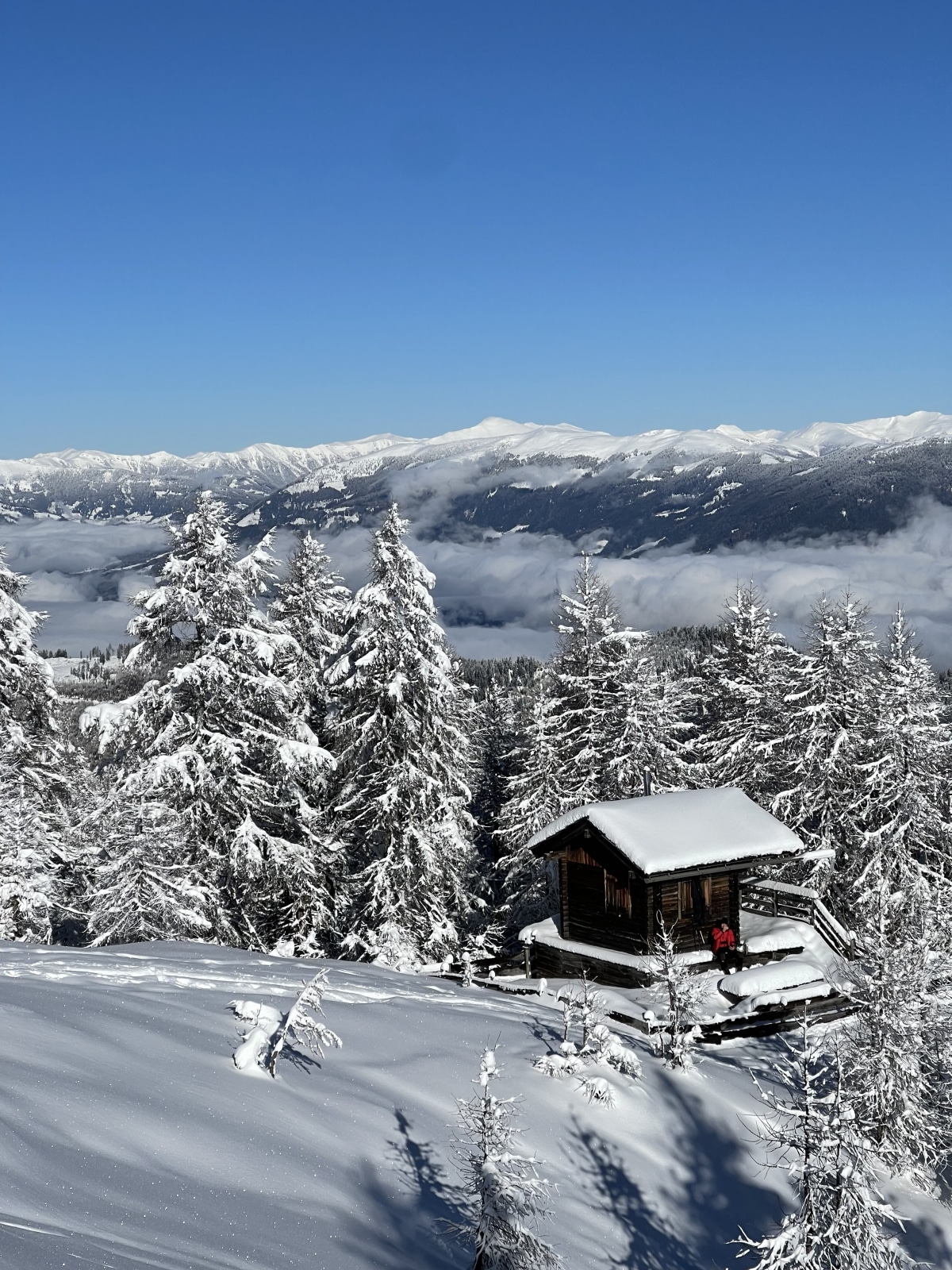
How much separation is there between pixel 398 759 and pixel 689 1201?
603 inches

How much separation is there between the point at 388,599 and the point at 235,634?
15.8 ft

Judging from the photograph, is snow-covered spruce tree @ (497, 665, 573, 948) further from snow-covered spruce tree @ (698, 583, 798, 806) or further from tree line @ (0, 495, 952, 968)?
snow-covered spruce tree @ (698, 583, 798, 806)

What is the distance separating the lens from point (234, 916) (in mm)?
23438

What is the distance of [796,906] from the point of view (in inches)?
1111

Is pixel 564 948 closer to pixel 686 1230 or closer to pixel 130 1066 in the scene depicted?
pixel 686 1230

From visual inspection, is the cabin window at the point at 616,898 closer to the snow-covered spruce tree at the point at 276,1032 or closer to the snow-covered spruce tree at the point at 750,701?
the snow-covered spruce tree at the point at 750,701

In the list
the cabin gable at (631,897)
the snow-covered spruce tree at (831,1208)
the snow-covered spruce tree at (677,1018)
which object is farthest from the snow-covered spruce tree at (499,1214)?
the cabin gable at (631,897)

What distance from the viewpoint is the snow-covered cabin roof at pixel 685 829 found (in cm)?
2409

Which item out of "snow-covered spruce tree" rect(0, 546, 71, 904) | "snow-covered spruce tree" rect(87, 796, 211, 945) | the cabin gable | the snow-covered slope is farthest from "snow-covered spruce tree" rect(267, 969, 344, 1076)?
the cabin gable

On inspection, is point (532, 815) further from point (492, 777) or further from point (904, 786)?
point (904, 786)

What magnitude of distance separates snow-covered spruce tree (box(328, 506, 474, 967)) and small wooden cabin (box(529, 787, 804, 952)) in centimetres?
366

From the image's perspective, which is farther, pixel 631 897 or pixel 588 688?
pixel 588 688

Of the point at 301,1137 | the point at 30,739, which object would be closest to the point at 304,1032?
the point at 301,1137

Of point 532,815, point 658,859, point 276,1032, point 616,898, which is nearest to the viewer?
point 276,1032
